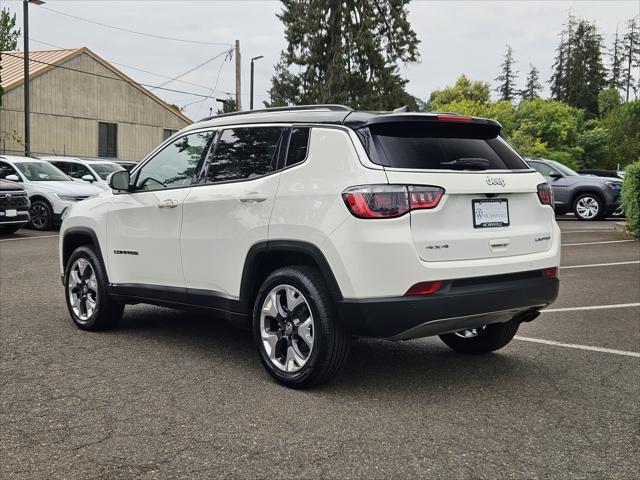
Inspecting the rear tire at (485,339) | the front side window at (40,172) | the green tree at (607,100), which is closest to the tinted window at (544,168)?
the front side window at (40,172)

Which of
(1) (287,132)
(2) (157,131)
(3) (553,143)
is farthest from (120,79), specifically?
(1) (287,132)

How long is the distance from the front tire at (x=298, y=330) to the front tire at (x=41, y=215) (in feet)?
45.6

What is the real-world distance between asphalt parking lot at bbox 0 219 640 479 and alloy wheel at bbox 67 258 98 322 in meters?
0.20

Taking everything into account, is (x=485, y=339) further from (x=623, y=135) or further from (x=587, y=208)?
(x=623, y=135)

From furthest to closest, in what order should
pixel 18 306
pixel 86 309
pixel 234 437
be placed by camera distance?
pixel 18 306 → pixel 86 309 → pixel 234 437

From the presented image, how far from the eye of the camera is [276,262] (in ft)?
16.6

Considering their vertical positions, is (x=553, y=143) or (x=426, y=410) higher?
(x=553, y=143)

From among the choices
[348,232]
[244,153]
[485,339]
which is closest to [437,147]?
[348,232]

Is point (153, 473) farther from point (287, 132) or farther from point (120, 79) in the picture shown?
point (120, 79)

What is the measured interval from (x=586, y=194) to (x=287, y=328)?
17172mm

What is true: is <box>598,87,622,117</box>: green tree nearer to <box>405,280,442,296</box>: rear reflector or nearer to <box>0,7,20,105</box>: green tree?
<box>0,7,20,105</box>: green tree

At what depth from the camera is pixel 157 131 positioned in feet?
155

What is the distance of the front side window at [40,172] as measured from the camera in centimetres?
1833

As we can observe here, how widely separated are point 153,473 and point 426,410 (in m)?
1.70
